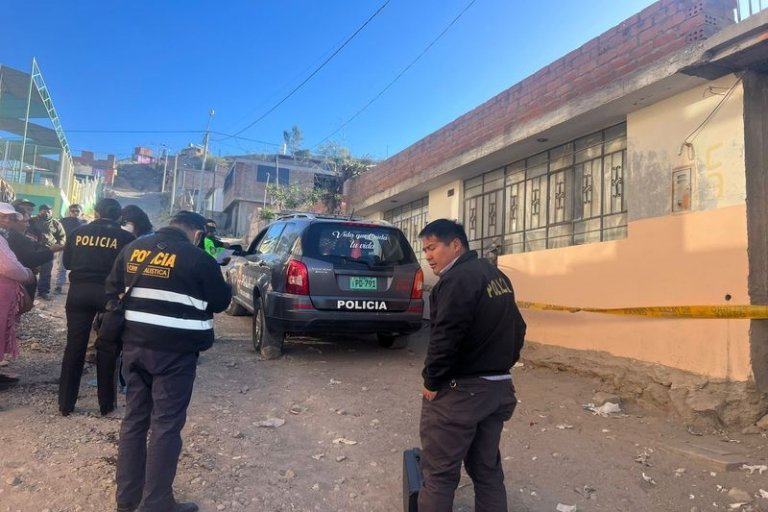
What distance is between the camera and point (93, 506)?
8.97 feet

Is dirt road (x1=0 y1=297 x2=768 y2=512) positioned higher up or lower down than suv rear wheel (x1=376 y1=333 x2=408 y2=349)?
lower down

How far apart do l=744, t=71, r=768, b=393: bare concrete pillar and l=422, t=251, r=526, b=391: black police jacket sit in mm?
2818

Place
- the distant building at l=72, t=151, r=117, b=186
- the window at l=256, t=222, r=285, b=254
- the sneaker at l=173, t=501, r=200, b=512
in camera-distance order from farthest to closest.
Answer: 1. the distant building at l=72, t=151, r=117, b=186
2. the window at l=256, t=222, r=285, b=254
3. the sneaker at l=173, t=501, r=200, b=512

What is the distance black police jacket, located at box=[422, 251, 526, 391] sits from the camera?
2.30 meters

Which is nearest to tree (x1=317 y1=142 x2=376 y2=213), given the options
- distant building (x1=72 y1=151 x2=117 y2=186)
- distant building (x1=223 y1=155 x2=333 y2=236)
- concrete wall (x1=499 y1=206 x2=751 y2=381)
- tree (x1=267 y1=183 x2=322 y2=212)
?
tree (x1=267 y1=183 x2=322 y2=212)

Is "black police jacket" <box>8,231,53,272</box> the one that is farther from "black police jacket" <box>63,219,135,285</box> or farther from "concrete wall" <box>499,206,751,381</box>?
"concrete wall" <box>499,206,751,381</box>

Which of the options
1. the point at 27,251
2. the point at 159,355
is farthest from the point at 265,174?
the point at 159,355

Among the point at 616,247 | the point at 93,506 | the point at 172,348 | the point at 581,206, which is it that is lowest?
the point at 93,506

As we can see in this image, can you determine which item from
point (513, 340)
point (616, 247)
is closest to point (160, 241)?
point (513, 340)

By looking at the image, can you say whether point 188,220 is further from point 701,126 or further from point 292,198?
point 292,198

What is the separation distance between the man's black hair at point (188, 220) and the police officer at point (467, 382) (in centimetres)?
159

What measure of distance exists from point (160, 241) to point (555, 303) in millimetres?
4631

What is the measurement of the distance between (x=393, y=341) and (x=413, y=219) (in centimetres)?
442

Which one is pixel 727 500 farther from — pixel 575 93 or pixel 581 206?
pixel 575 93
